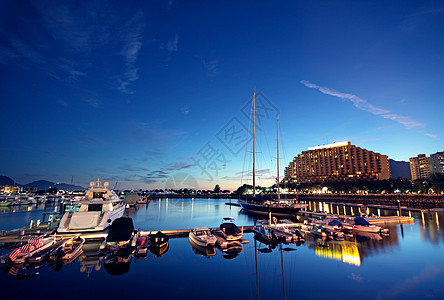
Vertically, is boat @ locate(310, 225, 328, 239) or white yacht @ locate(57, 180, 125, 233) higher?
white yacht @ locate(57, 180, 125, 233)

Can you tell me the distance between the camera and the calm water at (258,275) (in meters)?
14.3

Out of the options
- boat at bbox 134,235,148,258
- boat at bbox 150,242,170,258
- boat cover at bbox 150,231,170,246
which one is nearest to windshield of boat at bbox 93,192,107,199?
boat at bbox 134,235,148,258

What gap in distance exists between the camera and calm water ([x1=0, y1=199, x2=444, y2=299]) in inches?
563

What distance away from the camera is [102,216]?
29109mm

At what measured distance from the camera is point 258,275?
58.4 feet

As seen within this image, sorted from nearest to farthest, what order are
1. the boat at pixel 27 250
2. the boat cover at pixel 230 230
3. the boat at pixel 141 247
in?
the boat at pixel 27 250 < the boat at pixel 141 247 < the boat cover at pixel 230 230

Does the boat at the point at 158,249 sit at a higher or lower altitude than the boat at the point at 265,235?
lower

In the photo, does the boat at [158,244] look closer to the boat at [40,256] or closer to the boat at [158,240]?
the boat at [158,240]

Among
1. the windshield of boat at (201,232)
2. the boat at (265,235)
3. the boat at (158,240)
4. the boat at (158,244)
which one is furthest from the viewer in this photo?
the boat at (265,235)

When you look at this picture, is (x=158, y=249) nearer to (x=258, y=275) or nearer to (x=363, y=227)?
(x=258, y=275)

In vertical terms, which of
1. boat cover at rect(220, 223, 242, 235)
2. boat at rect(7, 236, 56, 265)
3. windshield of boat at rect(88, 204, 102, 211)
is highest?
windshield of boat at rect(88, 204, 102, 211)

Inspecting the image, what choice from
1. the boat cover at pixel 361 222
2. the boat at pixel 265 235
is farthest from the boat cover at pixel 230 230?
the boat cover at pixel 361 222

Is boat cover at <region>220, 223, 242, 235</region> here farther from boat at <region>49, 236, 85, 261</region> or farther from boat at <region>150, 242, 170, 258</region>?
boat at <region>49, 236, 85, 261</region>

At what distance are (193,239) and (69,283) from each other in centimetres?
1346
